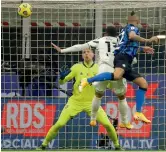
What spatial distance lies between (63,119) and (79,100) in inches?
17.4

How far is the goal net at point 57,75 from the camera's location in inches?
523

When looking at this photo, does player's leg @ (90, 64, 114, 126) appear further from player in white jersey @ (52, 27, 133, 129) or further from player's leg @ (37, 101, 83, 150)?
player's leg @ (37, 101, 83, 150)

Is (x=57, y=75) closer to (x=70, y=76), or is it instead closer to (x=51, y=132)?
(x=70, y=76)

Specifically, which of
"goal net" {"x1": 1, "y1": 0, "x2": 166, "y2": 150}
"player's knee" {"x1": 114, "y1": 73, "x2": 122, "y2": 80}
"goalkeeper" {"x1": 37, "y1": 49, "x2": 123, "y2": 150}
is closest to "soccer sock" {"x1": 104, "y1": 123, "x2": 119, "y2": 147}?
"goalkeeper" {"x1": 37, "y1": 49, "x2": 123, "y2": 150}

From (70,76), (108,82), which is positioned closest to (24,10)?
(70,76)

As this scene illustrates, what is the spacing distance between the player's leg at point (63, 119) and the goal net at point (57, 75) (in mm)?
1019

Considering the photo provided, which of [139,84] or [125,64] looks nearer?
[125,64]

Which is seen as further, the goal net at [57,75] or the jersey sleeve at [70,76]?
the goal net at [57,75]

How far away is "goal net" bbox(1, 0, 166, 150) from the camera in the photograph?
1329 centimetres

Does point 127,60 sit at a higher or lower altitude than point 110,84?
higher

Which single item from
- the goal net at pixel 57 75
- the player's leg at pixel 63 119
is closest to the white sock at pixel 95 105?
the player's leg at pixel 63 119

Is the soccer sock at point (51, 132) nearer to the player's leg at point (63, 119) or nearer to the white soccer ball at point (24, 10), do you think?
the player's leg at point (63, 119)

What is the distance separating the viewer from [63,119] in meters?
12.2

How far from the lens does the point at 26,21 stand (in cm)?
1377
